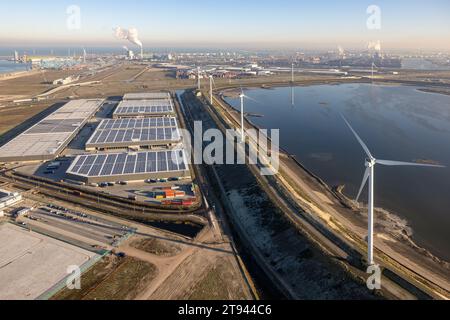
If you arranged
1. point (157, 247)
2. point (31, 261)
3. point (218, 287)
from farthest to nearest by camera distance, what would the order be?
point (157, 247), point (31, 261), point (218, 287)

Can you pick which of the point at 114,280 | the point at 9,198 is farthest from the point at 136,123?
the point at 114,280

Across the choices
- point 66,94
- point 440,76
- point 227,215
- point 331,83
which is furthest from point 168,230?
point 440,76

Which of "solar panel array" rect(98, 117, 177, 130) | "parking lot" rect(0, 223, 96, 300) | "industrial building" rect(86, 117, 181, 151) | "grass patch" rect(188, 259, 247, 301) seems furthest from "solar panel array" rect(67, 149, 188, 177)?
"grass patch" rect(188, 259, 247, 301)

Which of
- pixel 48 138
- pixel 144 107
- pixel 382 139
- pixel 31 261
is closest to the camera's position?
pixel 31 261

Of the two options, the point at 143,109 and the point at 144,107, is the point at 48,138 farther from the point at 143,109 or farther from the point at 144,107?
the point at 144,107

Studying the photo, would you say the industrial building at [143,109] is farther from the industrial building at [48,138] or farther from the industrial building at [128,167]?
the industrial building at [128,167]

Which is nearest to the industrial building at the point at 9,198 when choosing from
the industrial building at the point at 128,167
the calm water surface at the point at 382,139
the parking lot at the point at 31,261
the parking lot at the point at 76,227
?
the parking lot at the point at 76,227
